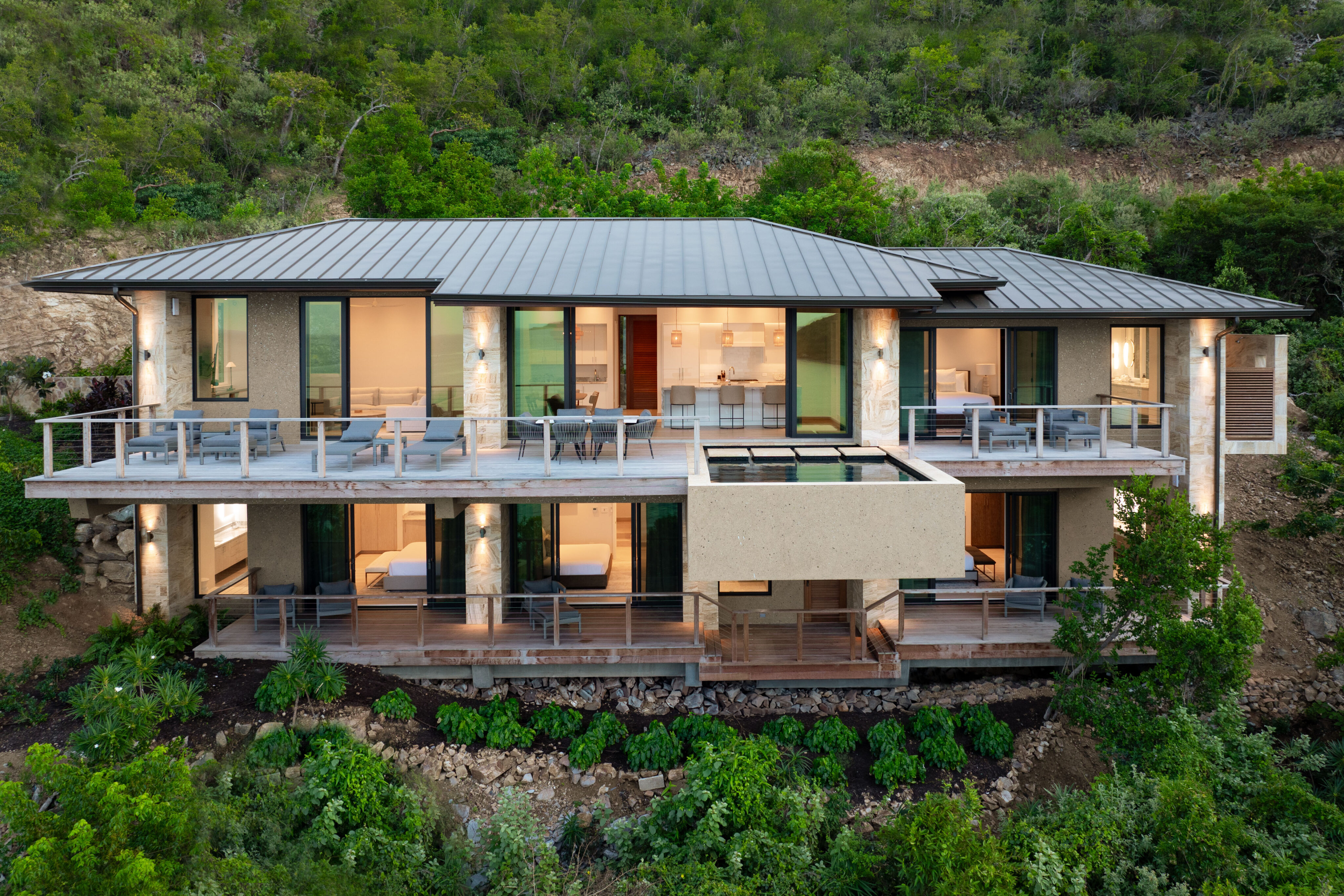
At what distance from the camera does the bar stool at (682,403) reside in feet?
53.2

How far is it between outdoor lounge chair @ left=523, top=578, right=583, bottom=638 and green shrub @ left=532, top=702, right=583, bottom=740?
1165 millimetres

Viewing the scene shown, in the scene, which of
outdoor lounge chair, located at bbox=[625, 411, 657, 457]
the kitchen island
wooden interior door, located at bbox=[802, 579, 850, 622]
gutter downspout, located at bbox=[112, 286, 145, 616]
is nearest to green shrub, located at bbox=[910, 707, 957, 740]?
wooden interior door, located at bbox=[802, 579, 850, 622]

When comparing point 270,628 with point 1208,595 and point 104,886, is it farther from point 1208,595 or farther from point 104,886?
point 1208,595

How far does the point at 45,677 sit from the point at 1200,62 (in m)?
51.1

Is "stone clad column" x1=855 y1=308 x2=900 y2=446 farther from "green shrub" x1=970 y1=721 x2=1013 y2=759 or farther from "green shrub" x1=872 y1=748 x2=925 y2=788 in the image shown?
"green shrub" x1=872 y1=748 x2=925 y2=788

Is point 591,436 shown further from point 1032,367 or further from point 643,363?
point 1032,367

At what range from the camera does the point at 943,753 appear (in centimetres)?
1190

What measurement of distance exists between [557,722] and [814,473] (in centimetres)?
548

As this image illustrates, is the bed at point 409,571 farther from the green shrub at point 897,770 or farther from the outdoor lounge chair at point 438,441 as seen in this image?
the green shrub at point 897,770

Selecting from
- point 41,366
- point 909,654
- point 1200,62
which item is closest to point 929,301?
point 909,654

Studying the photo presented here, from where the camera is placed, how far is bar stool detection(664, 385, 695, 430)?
1622cm

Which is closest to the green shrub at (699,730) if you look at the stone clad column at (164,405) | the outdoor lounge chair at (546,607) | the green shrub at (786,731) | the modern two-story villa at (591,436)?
the green shrub at (786,731)

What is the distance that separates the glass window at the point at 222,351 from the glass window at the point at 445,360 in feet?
11.3

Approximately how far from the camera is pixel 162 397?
14.2 meters
